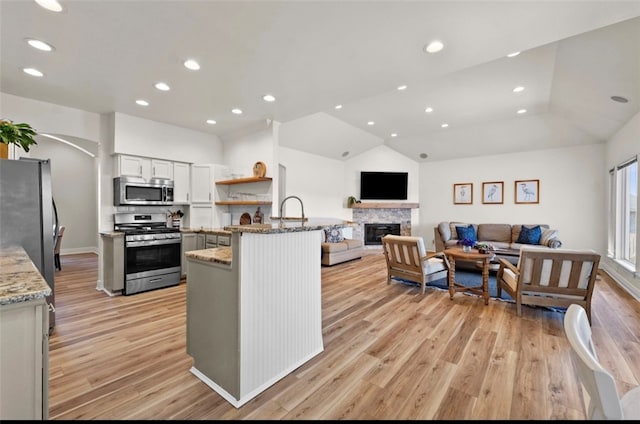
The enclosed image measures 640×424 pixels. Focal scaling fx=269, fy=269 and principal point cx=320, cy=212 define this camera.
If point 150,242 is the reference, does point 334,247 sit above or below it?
below

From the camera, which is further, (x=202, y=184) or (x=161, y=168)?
(x=202, y=184)

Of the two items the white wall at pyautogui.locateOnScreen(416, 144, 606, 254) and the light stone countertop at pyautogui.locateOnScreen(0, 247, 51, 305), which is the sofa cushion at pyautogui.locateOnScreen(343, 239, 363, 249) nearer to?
the white wall at pyautogui.locateOnScreen(416, 144, 606, 254)

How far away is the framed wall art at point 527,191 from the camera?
661 cm

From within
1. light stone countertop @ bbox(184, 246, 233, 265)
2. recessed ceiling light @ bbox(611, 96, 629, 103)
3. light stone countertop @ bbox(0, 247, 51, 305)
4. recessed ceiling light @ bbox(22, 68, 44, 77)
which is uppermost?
recessed ceiling light @ bbox(611, 96, 629, 103)

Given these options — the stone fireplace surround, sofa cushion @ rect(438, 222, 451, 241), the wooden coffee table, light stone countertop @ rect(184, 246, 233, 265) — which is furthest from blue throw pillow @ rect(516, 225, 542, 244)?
light stone countertop @ rect(184, 246, 233, 265)

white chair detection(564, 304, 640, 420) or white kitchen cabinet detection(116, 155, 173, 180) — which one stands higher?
white kitchen cabinet detection(116, 155, 173, 180)

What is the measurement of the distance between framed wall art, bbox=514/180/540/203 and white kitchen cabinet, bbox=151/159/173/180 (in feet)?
26.0

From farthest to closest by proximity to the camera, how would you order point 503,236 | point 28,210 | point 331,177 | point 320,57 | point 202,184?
point 331,177 < point 503,236 < point 202,184 < point 320,57 < point 28,210

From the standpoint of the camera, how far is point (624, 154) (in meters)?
4.47

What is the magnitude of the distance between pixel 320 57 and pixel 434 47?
104cm

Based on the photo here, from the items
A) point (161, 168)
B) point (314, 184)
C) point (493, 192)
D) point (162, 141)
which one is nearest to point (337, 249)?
point (314, 184)

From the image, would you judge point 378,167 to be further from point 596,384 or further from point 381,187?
point 596,384

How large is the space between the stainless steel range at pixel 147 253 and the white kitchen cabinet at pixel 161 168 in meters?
0.72

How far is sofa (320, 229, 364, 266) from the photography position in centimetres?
604
